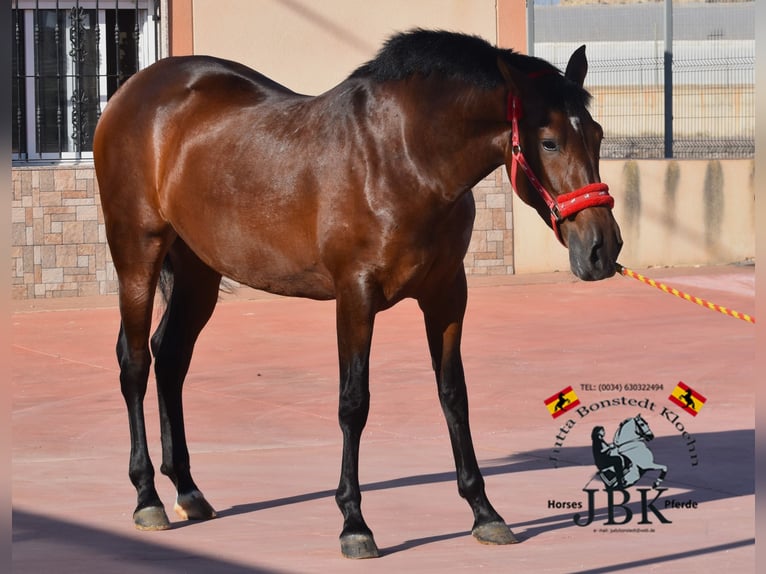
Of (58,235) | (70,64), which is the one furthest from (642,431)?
(70,64)

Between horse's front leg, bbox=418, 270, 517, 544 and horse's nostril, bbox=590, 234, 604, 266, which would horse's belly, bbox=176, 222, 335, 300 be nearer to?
horse's front leg, bbox=418, 270, 517, 544

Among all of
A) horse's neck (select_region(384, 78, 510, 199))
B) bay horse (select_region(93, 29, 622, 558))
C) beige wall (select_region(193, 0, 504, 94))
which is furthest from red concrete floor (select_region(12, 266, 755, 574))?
beige wall (select_region(193, 0, 504, 94))

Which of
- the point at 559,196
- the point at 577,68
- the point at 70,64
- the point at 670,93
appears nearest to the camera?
the point at 559,196

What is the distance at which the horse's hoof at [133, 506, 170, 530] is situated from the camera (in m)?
5.69

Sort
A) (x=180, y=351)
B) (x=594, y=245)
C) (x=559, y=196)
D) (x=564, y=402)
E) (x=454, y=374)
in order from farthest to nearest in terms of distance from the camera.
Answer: (x=564, y=402)
(x=180, y=351)
(x=454, y=374)
(x=559, y=196)
(x=594, y=245)

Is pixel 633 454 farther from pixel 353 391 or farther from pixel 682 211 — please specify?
pixel 682 211

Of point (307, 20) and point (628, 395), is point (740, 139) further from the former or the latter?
point (628, 395)

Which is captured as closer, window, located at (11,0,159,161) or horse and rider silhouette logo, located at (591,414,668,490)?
horse and rider silhouette logo, located at (591,414,668,490)

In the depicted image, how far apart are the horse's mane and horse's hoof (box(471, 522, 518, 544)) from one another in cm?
174

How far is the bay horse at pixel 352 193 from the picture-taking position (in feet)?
16.6

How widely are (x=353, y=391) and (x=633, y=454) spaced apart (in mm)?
1571

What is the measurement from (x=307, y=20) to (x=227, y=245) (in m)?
8.75

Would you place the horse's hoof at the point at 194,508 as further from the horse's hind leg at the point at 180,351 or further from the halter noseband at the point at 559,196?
the halter noseband at the point at 559,196

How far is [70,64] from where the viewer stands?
13695 millimetres
